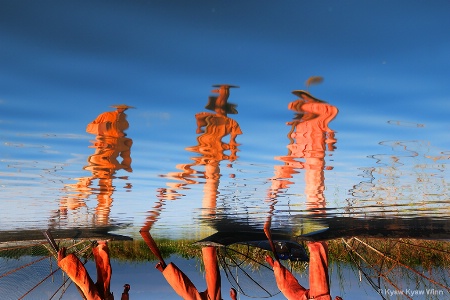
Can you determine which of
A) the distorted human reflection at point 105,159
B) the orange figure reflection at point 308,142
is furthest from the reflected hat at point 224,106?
the distorted human reflection at point 105,159

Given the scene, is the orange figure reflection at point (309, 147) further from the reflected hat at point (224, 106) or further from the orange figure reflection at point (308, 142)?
the reflected hat at point (224, 106)

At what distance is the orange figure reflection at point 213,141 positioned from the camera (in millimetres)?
1999

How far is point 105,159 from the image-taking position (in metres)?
2.74

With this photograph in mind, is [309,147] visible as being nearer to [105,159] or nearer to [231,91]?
[231,91]

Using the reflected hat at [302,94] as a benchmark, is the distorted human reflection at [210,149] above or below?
below

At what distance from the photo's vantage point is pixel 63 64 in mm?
1796

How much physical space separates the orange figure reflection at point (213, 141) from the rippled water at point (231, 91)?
0.04ft

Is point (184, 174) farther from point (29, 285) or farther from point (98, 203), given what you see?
point (29, 285)

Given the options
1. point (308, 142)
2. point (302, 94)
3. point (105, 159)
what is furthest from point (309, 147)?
point (105, 159)

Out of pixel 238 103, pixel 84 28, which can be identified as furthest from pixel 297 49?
pixel 84 28

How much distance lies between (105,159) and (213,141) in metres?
0.69

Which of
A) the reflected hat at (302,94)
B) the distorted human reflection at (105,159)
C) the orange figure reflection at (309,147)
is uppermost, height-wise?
the reflected hat at (302,94)

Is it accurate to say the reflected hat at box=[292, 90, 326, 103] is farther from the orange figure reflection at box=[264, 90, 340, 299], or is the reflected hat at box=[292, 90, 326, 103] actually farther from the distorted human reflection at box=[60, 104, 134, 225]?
the distorted human reflection at box=[60, 104, 134, 225]

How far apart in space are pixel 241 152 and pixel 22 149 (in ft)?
3.75
